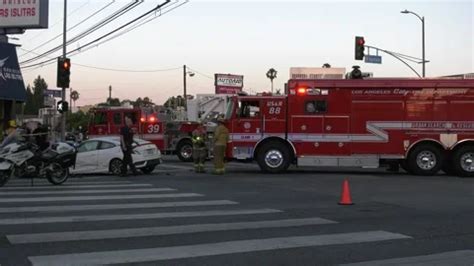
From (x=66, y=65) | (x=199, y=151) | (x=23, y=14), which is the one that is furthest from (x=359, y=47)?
(x=23, y=14)

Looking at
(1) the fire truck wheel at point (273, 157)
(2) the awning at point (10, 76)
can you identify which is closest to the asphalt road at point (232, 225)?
(1) the fire truck wheel at point (273, 157)

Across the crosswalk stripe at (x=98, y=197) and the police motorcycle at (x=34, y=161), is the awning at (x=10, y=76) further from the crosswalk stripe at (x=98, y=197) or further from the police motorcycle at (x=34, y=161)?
the crosswalk stripe at (x=98, y=197)

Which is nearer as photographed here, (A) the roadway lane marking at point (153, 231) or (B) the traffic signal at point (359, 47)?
(A) the roadway lane marking at point (153, 231)

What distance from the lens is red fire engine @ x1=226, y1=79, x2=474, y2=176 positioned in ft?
65.1

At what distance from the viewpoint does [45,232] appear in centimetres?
858

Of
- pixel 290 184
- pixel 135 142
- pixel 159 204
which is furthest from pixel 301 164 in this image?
pixel 159 204

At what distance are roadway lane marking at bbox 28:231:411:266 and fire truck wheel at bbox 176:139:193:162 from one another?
19.5m

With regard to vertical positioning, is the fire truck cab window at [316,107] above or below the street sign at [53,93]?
below

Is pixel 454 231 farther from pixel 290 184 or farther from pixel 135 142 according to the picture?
pixel 135 142

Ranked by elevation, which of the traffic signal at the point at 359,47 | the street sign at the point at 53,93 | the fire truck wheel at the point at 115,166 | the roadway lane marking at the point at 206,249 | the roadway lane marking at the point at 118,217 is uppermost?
the traffic signal at the point at 359,47

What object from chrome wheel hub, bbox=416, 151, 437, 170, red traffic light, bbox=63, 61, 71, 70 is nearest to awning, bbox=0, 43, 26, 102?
red traffic light, bbox=63, 61, 71, 70

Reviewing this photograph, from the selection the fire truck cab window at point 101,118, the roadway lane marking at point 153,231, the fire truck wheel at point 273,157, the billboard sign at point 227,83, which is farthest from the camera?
the billboard sign at point 227,83

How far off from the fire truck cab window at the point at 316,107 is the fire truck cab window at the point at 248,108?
1679 mm

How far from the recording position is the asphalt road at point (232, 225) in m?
7.20
